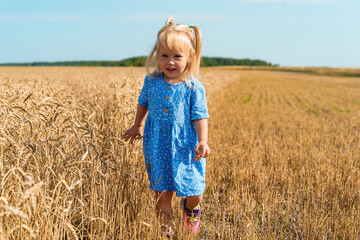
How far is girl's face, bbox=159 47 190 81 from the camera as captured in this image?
7.38 ft

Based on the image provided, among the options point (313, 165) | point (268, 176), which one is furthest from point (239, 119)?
point (268, 176)

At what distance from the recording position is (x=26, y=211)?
1639 millimetres

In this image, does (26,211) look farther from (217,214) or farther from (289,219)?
(289,219)

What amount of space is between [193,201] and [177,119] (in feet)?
2.14

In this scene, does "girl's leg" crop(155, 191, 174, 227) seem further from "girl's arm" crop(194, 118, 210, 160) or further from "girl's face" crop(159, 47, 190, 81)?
"girl's face" crop(159, 47, 190, 81)

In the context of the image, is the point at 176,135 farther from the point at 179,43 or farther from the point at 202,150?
the point at 179,43

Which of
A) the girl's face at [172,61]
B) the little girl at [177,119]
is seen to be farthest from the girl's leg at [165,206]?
the girl's face at [172,61]

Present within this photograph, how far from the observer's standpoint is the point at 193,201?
2.39 meters

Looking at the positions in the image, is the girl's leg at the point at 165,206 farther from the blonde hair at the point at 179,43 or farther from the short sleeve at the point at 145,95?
the blonde hair at the point at 179,43

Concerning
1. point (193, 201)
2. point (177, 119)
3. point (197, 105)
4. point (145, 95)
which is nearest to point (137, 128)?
point (145, 95)

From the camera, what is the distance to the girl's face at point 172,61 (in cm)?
225

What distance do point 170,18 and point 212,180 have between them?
1987 mm

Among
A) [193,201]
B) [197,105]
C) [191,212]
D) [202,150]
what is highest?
[197,105]

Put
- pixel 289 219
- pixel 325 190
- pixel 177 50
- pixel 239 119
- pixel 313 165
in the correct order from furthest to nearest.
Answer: pixel 239 119, pixel 313 165, pixel 325 190, pixel 289 219, pixel 177 50
